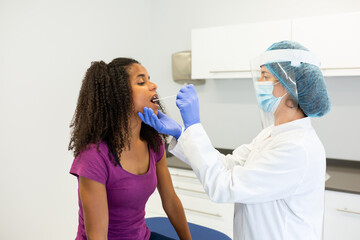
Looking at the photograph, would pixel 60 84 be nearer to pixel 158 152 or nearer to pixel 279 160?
pixel 158 152

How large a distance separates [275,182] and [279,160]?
0.23 feet

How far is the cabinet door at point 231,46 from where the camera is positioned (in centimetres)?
208

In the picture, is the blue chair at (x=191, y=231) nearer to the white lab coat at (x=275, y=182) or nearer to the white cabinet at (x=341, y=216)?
the white lab coat at (x=275, y=182)

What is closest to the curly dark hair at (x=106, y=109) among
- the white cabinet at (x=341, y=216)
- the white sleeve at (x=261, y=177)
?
the white sleeve at (x=261, y=177)

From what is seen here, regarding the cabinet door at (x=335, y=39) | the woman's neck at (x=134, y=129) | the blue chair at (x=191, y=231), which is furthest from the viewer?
the cabinet door at (x=335, y=39)

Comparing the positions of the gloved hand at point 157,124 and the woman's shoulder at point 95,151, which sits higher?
the gloved hand at point 157,124

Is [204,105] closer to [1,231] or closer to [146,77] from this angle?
[146,77]

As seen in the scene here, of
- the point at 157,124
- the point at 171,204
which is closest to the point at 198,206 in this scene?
the point at 171,204

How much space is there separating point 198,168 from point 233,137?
1.72 m

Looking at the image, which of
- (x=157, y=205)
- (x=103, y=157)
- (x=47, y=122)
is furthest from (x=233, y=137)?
(x=103, y=157)

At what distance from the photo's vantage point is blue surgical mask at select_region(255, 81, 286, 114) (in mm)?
1066

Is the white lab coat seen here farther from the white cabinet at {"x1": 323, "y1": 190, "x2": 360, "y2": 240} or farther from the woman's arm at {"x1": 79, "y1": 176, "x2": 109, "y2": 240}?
the white cabinet at {"x1": 323, "y1": 190, "x2": 360, "y2": 240}

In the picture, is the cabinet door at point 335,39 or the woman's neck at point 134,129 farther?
the cabinet door at point 335,39

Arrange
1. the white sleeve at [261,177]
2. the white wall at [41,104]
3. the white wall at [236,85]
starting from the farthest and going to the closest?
1. the white wall at [236,85]
2. the white wall at [41,104]
3. the white sleeve at [261,177]
